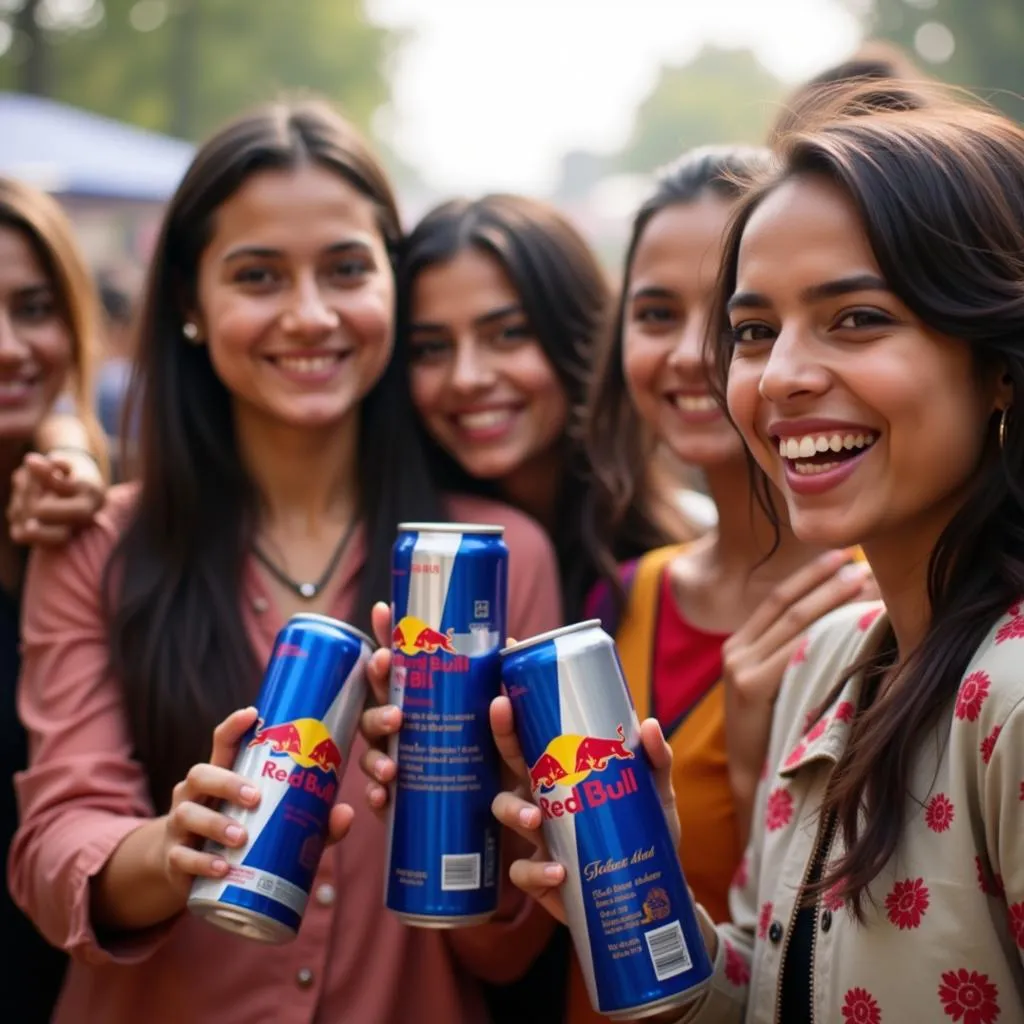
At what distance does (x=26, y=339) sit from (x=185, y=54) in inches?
555

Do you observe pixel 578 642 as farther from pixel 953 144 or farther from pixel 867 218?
pixel 953 144

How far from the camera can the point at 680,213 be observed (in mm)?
2246

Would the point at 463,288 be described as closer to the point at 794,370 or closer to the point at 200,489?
the point at 200,489

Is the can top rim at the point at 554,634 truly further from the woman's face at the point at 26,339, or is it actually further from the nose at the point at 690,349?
the woman's face at the point at 26,339

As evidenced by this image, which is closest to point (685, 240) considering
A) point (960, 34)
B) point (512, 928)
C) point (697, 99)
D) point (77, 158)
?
point (512, 928)

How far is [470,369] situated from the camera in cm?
244

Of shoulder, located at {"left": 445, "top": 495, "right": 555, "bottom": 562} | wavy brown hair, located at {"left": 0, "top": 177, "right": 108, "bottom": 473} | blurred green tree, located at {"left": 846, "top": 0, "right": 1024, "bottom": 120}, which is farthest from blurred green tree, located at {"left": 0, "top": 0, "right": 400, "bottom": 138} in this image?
shoulder, located at {"left": 445, "top": 495, "right": 555, "bottom": 562}

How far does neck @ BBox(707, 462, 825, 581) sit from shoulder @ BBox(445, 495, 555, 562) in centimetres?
32

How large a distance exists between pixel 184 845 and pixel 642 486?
139 centimetres

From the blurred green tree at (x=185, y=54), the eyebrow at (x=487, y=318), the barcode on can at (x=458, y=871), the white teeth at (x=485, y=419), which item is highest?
the blurred green tree at (x=185, y=54)

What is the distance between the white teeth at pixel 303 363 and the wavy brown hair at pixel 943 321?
1.07 meters

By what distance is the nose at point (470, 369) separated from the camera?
7.95 feet

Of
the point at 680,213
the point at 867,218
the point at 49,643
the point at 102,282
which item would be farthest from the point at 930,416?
the point at 102,282

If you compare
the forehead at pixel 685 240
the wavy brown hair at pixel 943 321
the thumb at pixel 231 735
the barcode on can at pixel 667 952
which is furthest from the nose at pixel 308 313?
the barcode on can at pixel 667 952
